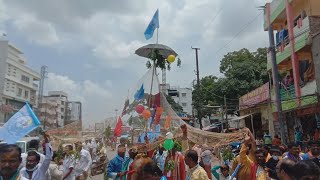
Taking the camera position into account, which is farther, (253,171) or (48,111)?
(48,111)

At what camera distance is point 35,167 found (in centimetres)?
482

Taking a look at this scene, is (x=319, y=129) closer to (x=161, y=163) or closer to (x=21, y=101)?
(x=161, y=163)

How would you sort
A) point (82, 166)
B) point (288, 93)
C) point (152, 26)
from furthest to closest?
1. point (288, 93)
2. point (152, 26)
3. point (82, 166)

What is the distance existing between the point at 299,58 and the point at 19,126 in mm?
15960

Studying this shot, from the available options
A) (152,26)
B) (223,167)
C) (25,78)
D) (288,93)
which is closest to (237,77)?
(288,93)

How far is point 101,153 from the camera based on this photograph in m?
15.6

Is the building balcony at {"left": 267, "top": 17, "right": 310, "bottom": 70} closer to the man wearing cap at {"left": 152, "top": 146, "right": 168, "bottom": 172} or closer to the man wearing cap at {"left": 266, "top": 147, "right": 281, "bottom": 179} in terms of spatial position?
the man wearing cap at {"left": 266, "top": 147, "right": 281, "bottom": 179}

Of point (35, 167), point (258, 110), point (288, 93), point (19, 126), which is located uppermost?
point (288, 93)

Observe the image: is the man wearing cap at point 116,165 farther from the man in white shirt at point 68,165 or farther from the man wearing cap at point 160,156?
the man wearing cap at point 160,156

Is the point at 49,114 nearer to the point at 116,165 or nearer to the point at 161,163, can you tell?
the point at 161,163

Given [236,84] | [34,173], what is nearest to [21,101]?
[236,84]

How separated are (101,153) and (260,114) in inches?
534

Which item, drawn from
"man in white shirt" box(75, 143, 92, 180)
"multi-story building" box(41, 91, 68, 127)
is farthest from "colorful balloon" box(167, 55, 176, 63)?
"multi-story building" box(41, 91, 68, 127)

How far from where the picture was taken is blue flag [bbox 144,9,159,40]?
13055 millimetres
